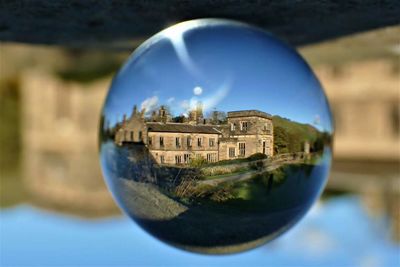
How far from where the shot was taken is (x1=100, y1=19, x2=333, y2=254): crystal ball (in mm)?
2086

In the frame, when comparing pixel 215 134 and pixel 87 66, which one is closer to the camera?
pixel 215 134

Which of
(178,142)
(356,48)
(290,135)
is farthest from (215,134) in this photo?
(356,48)

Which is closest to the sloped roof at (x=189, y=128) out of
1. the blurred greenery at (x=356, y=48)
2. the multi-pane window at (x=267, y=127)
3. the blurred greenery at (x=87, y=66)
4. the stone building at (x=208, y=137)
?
the stone building at (x=208, y=137)

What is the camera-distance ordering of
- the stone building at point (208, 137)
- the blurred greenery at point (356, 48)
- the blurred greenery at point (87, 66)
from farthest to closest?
the blurred greenery at point (87, 66) → the blurred greenery at point (356, 48) → the stone building at point (208, 137)

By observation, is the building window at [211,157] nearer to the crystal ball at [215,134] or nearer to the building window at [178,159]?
the crystal ball at [215,134]

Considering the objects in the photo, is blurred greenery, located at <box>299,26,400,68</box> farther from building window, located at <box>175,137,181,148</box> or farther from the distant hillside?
building window, located at <box>175,137,181,148</box>

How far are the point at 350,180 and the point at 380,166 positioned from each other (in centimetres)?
125

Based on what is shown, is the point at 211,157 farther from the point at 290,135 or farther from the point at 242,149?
the point at 290,135

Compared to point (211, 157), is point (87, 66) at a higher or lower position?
higher

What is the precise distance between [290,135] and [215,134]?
0.31 m

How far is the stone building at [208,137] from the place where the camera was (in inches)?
82.0

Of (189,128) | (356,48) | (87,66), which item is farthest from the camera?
(87,66)

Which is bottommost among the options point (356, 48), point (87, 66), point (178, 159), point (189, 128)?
point (178, 159)

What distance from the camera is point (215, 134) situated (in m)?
2.09
